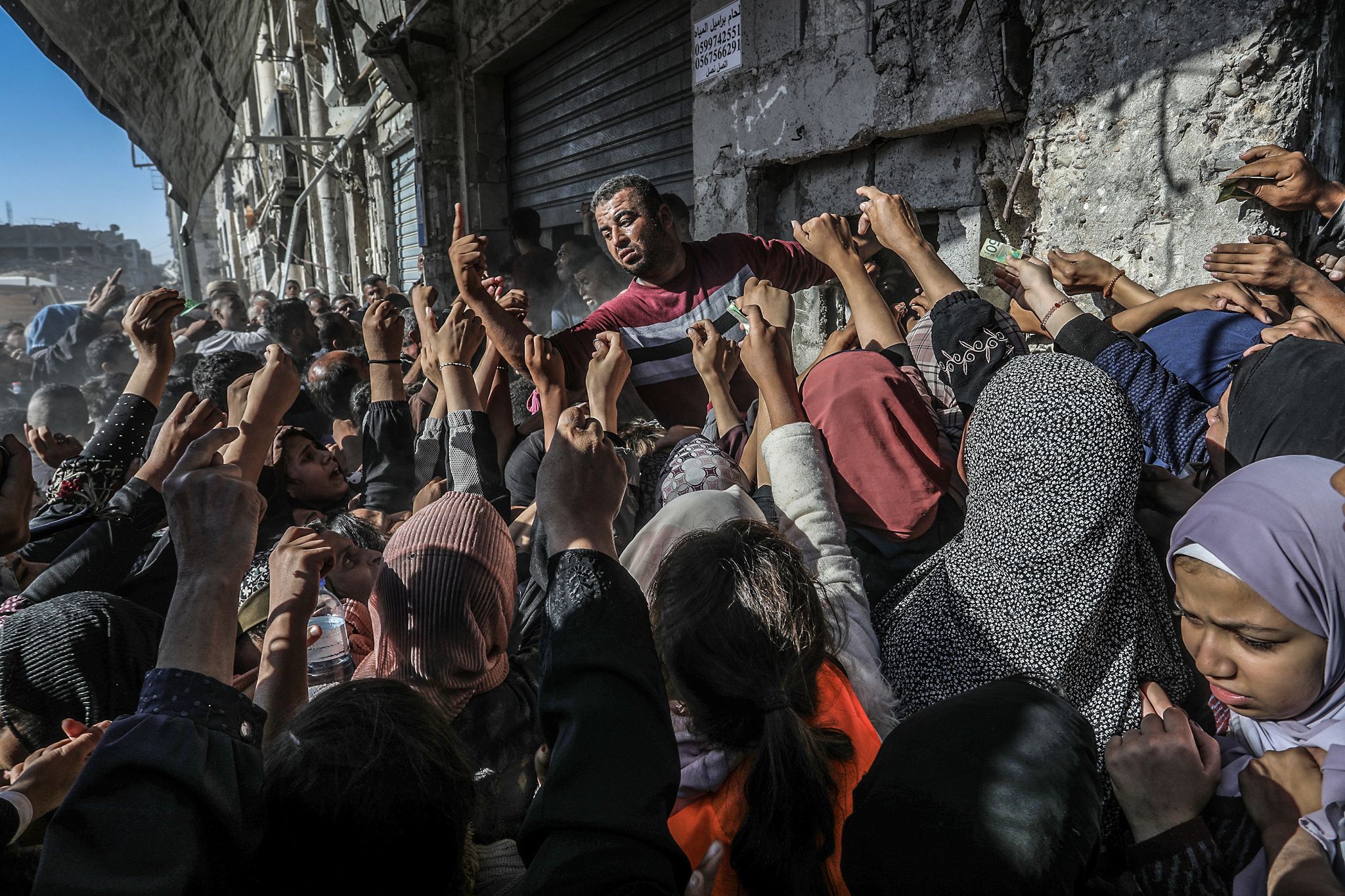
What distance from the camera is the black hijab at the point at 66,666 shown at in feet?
5.19

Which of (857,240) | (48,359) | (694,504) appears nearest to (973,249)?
(857,240)

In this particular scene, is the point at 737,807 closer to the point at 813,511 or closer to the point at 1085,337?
the point at 813,511

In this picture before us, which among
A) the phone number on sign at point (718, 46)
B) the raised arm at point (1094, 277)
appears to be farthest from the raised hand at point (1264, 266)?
the phone number on sign at point (718, 46)

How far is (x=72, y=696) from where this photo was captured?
159 centimetres

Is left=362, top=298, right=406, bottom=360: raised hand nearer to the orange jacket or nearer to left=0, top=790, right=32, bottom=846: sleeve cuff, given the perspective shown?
left=0, top=790, right=32, bottom=846: sleeve cuff

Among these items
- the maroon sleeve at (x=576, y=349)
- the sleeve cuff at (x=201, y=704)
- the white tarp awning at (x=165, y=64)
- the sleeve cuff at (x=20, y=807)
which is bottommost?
the sleeve cuff at (x=20, y=807)

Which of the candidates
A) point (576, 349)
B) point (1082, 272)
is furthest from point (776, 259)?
point (1082, 272)

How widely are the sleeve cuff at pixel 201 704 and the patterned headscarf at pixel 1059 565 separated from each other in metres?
1.09

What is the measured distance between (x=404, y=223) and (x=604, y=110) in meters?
6.70

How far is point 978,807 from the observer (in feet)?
2.60

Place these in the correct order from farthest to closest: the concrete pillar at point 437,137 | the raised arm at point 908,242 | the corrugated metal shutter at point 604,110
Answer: the concrete pillar at point 437,137, the corrugated metal shutter at point 604,110, the raised arm at point 908,242

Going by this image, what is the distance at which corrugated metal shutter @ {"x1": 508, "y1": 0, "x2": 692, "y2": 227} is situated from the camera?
17.1ft

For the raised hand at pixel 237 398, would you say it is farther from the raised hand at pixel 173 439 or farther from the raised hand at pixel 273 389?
the raised hand at pixel 273 389

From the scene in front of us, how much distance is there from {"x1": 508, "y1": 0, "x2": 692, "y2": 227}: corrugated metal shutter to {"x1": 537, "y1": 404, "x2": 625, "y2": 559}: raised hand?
433cm
